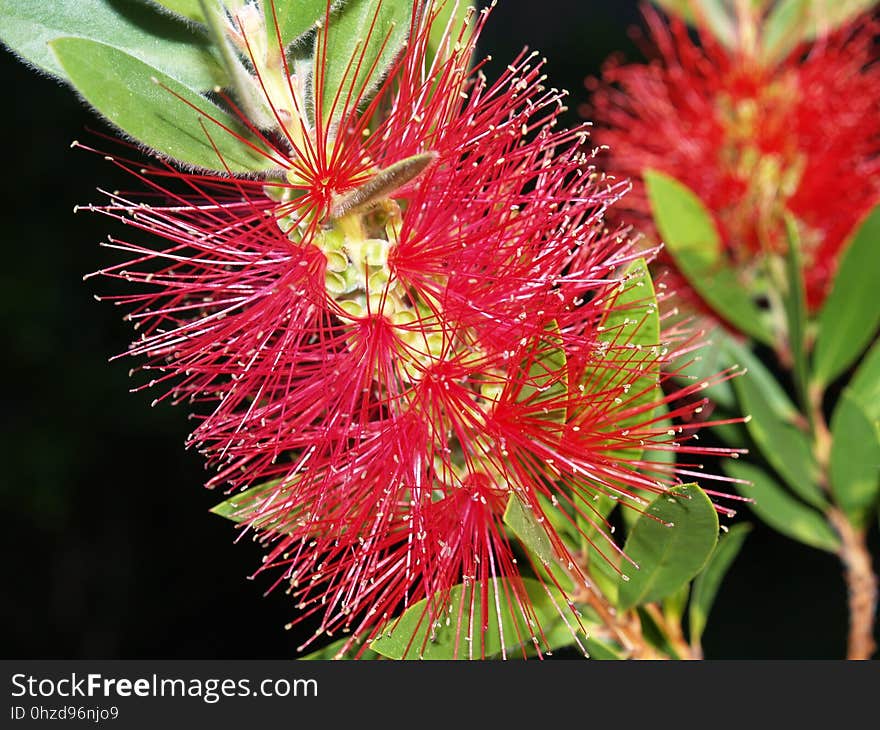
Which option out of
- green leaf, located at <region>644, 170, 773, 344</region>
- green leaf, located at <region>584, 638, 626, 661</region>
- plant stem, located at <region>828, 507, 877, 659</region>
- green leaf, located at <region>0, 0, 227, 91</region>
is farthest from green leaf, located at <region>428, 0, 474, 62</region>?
plant stem, located at <region>828, 507, 877, 659</region>

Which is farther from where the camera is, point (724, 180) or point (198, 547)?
point (198, 547)

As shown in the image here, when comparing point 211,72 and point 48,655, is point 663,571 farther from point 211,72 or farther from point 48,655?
point 48,655

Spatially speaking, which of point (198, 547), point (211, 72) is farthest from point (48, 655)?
point (211, 72)

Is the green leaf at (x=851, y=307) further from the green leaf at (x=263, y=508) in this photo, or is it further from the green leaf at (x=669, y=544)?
the green leaf at (x=263, y=508)

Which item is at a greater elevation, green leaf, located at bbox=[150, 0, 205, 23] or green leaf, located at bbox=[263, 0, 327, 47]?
green leaf, located at bbox=[150, 0, 205, 23]

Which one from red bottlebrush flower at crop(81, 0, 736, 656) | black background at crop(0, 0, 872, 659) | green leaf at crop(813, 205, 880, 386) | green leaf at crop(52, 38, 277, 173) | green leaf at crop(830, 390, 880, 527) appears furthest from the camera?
black background at crop(0, 0, 872, 659)

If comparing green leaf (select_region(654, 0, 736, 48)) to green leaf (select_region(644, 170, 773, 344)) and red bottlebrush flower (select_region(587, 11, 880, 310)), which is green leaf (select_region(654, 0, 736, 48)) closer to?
red bottlebrush flower (select_region(587, 11, 880, 310))

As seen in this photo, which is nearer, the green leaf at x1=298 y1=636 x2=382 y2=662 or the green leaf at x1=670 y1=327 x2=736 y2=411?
the green leaf at x1=298 y1=636 x2=382 y2=662

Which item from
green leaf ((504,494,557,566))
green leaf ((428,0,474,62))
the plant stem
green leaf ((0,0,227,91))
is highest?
green leaf ((428,0,474,62))
